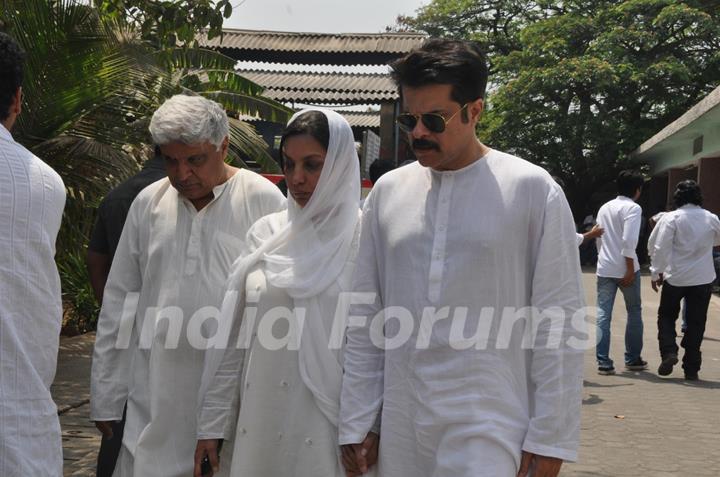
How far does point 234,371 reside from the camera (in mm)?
3766

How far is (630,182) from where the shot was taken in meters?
10.6

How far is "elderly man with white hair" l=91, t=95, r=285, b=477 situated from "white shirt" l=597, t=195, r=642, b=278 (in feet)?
22.2

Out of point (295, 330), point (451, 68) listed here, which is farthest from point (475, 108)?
point (295, 330)

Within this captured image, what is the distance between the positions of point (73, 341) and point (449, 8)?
2843cm

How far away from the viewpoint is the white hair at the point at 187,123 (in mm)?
4047

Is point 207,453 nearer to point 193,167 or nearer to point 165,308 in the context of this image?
point 165,308

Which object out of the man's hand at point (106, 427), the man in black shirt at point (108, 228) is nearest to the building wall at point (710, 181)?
the man in black shirt at point (108, 228)

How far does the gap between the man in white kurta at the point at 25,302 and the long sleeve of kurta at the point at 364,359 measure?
88 centimetres

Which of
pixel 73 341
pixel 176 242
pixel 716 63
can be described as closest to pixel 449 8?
pixel 716 63

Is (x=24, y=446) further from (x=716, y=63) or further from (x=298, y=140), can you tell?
(x=716, y=63)

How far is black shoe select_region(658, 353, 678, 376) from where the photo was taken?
10.3 meters

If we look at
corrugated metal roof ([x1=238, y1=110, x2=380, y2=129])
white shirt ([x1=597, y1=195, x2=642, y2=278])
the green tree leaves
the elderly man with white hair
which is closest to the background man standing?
white shirt ([x1=597, y1=195, x2=642, y2=278])

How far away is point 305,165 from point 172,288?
74 cm

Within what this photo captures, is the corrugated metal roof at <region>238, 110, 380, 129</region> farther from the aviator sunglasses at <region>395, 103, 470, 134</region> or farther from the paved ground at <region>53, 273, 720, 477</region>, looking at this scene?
the aviator sunglasses at <region>395, 103, 470, 134</region>
